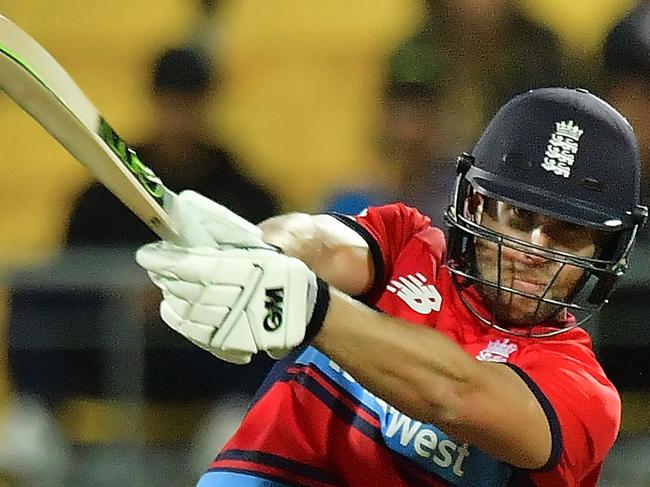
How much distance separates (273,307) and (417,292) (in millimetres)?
502

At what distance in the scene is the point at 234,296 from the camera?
1293 mm

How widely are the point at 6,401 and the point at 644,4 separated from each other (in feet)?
5.78

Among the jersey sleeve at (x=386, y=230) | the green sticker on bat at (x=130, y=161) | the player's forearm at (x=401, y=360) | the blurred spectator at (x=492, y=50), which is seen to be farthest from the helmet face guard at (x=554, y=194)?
the blurred spectator at (x=492, y=50)

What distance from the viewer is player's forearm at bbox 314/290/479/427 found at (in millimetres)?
1359

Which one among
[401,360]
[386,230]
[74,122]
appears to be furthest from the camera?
[386,230]

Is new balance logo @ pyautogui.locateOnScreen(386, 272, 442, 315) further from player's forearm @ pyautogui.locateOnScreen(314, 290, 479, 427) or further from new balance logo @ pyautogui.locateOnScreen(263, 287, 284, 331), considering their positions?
new balance logo @ pyautogui.locateOnScreen(263, 287, 284, 331)

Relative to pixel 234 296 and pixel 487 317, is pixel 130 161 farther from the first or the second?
pixel 487 317

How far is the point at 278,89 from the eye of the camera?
3.73 m

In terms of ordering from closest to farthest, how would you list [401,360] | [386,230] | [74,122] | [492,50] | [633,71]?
[74,122] < [401,360] < [386,230] < [633,71] < [492,50]

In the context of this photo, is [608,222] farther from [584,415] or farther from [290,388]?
[290,388]

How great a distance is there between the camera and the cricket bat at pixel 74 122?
1.20 meters

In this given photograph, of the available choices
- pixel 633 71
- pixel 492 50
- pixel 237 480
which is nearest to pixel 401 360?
pixel 237 480

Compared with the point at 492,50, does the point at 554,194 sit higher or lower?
higher

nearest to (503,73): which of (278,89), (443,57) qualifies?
(443,57)
